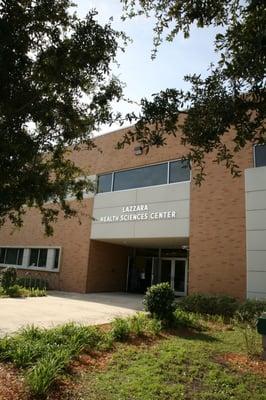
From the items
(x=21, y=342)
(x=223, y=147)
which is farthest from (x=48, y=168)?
(x=21, y=342)

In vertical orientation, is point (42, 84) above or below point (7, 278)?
above

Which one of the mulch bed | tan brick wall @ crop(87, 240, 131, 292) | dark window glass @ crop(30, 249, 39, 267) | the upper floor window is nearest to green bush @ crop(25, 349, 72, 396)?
the mulch bed

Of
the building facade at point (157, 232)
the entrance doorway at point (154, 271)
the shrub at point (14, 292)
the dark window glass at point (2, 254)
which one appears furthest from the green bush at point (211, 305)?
the dark window glass at point (2, 254)

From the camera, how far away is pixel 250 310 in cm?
1377

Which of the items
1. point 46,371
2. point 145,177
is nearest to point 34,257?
point 145,177

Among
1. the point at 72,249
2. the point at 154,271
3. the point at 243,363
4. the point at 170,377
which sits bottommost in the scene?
the point at 170,377

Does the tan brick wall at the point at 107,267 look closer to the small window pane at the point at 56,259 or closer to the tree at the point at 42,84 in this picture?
the small window pane at the point at 56,259

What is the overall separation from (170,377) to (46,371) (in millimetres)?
2090

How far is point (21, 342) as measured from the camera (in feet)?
27.5

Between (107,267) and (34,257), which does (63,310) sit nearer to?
(107,267)

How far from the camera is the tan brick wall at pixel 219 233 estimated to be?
1688 centimetres

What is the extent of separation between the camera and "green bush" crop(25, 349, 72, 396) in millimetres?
6164

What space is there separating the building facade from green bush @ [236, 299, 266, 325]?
5.53 ft

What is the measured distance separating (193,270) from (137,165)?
659 centimetres
